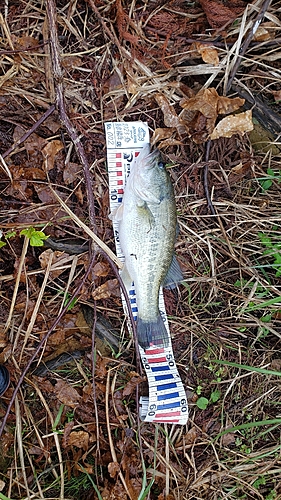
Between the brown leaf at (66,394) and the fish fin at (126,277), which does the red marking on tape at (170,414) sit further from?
the fish fin at (126,277)

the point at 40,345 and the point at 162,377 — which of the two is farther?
the point at 162,377

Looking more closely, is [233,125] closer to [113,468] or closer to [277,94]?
[277,94]

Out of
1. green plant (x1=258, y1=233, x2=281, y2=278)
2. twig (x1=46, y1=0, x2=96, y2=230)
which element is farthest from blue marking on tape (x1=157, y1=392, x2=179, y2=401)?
twig (x1=46, y1=0, x2=96, y2=230)

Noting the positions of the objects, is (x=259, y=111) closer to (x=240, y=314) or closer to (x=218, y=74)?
(x=218, y=74)

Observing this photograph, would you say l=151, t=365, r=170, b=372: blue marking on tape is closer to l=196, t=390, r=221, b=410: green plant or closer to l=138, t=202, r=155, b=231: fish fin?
l=196, t=390, r=221, b=410: green plant

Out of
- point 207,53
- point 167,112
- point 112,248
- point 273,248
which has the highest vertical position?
point 207,53

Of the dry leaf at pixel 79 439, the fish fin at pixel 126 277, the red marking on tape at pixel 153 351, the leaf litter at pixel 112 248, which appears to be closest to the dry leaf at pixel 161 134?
the leaf litter at pixel 112 248

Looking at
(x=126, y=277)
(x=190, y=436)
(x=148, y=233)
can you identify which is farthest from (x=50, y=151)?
(x=190, y=436)

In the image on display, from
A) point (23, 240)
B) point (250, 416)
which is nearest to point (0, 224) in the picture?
point (23, 240)
